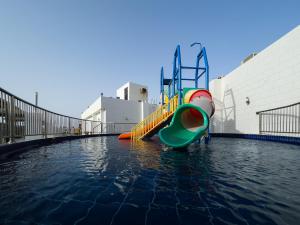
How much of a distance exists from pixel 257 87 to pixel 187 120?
23.0ft

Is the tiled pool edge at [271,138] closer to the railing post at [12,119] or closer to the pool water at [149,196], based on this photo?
the pool water at [149,196]

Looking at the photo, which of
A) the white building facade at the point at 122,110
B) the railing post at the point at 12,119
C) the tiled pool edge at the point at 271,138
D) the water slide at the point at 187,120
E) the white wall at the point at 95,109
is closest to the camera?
the railing post at the point at 12,119

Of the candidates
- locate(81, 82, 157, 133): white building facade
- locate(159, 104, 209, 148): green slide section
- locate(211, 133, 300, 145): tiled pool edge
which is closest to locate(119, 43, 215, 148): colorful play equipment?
locate(159, 104, 209, 148): green slide section

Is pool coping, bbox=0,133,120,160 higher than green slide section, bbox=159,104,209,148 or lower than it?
lower

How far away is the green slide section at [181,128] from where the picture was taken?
691 centimetres

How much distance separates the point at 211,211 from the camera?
1994 mm

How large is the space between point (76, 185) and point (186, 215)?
73.0 inches

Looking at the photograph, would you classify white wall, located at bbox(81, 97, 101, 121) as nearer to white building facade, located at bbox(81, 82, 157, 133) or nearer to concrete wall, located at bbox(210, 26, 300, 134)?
white building facade, located at bbox(81, 82, 157, 133)

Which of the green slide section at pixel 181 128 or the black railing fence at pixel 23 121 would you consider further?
the green slide section at pixel 181 128

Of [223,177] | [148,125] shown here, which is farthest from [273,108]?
[223,177]

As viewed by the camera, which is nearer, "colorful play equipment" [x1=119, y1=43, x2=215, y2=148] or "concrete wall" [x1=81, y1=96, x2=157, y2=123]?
"colorful play equipment" [x1=119, y1=43, x2=215, y2=148]

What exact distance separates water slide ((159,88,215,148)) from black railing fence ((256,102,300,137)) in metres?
4.31

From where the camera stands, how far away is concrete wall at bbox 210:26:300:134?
917cm

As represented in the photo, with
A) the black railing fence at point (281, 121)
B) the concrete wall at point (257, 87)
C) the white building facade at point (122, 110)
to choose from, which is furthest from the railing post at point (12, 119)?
the white building facade at point (122, 110)
